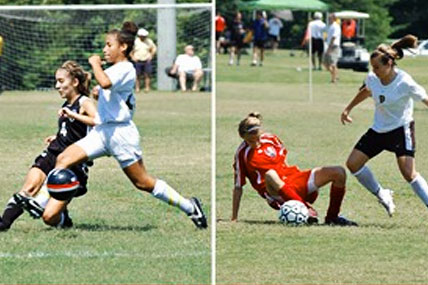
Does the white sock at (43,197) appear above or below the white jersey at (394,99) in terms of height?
below

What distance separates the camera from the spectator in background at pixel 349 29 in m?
39.7

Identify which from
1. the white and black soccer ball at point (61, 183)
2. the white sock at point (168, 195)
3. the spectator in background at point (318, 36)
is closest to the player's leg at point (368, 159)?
the white sock at point (168, 195)

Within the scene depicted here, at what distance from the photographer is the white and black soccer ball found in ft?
28.6

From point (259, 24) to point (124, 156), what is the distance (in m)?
28.4

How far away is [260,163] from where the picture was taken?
972 centimetres

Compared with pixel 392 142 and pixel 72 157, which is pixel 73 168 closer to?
pixel 72 157

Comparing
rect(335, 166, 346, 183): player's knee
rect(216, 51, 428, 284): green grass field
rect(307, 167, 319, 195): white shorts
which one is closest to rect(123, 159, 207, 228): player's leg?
rect(216, 51, 428, 284): green grass field

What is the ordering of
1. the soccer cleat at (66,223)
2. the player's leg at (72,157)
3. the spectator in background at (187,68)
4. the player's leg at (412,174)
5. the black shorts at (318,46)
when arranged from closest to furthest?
the player's leg at (72,157) → the soccer cleat at (66,223) → the player's leg at (412,174) → the spectator in background at (187,68) → the black shorts at (318,46)

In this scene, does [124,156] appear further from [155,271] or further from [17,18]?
[17,18]

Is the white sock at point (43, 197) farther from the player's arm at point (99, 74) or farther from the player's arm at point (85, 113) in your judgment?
the player's arm at point (99, 74)

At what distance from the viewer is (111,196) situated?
11352 mm

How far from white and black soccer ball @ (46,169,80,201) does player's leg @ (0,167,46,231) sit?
480 mm

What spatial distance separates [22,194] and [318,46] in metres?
25.4

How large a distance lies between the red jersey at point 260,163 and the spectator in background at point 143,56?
10.3 metres
